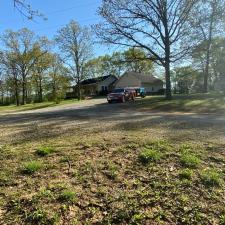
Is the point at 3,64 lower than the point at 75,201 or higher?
higher

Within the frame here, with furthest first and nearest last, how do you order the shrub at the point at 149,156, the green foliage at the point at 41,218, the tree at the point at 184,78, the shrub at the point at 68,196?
the tree at the point at 184,78, the shrub at the point at 149,156, the shrub at the point at 68,196, the green foliage at the point at 41,218

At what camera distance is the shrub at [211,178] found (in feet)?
17.5

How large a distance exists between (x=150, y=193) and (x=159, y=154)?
1.58 m

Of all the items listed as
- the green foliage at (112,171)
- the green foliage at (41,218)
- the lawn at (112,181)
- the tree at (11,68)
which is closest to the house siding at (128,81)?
the tree at (11,68)

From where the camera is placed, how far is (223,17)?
26.8 metres

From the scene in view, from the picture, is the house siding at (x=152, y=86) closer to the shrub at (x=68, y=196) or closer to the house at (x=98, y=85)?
the house at (x=98, y=85)

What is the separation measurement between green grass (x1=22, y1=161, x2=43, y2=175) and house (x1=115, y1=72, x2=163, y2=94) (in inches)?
2331

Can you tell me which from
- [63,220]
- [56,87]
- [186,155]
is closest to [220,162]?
[186,155]

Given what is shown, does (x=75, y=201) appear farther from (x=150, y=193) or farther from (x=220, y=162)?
(x=220, y=162)

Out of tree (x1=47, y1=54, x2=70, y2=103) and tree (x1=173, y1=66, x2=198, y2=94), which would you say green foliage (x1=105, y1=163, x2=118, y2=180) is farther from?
tree (x1=173, y1=66, x2=198, y2=94)

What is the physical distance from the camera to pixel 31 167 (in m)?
5.53

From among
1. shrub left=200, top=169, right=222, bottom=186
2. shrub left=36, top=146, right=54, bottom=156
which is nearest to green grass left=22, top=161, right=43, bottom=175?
shrub left=36, top=146, right=54, bottom=156

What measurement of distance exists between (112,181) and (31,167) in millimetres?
1451

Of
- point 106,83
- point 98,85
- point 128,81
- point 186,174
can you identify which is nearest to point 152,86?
point 128,81
